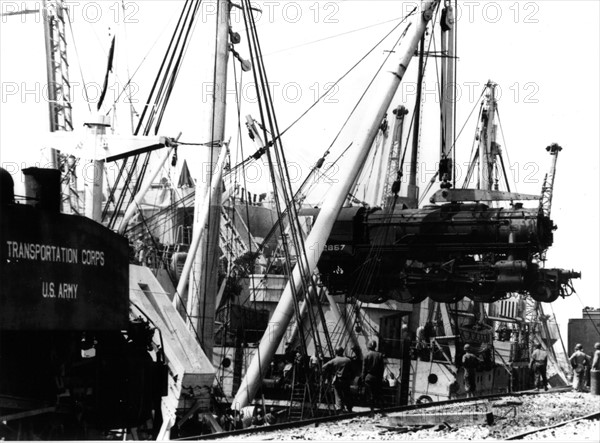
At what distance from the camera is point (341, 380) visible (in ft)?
70.7

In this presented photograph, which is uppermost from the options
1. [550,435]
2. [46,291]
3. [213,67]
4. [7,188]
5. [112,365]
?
[213,67]

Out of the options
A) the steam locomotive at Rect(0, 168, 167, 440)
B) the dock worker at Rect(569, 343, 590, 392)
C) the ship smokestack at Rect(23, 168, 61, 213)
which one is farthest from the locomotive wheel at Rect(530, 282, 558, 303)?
the ship smokestack at Rect(23, 168, 61, 213)

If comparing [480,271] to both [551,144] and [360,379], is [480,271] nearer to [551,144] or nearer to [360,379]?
[360,379]

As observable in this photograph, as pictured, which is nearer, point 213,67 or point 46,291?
point 46,291

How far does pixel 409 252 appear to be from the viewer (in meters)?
27.5

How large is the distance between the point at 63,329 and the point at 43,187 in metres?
2.00

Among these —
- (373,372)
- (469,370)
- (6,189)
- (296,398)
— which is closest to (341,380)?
(373,372)

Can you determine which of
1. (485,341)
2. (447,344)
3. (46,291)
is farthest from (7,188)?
(485,341)

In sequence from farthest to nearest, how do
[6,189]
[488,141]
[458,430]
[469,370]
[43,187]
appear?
1. [488,141]
2. [469,370]
3. [458,430]
4. [43,187]
5. [6,189]

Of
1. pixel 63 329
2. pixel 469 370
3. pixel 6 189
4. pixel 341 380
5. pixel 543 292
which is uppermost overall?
pixel 6 189

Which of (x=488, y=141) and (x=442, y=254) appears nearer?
(x=442, y=254)

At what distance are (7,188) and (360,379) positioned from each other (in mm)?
11180

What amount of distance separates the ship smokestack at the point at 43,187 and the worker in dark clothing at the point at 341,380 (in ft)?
29.7

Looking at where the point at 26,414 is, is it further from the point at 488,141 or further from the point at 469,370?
the point at 488,141
